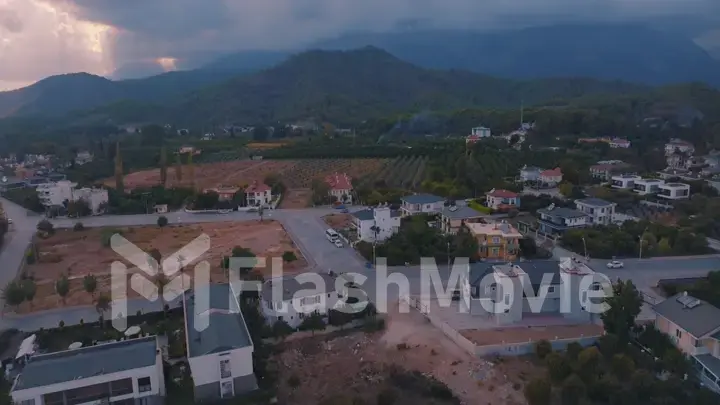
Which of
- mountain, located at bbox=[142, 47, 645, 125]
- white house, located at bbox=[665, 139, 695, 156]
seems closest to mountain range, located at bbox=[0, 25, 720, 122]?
mountain, located at bbox=[142, 47, 645, 125]

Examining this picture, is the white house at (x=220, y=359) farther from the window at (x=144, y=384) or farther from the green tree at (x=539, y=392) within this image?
the green tree at (x=539, y=392)

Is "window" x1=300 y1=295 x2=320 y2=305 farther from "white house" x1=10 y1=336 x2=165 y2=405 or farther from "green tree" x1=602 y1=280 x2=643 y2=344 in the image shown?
"green tree" x1=602 y1=280 x2=643 y2=344

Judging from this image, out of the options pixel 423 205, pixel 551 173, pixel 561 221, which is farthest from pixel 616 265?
pixel 551 173

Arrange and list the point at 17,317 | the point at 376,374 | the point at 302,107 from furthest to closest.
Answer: the point at 302,107 < the point at 17,317 < the point at 376,374

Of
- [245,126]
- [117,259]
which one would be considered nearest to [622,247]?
[117,259]

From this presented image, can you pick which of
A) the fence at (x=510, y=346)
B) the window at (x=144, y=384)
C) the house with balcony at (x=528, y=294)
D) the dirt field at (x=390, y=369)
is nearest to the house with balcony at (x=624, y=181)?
the house with balcony at (x=528, y=294)

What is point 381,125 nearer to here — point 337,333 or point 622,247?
point 622,247
